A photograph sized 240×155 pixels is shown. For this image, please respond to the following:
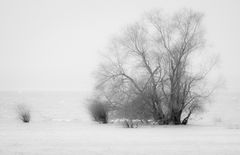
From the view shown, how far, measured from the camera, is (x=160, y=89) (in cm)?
3034

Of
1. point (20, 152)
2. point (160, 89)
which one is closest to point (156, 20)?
point (160, 89)

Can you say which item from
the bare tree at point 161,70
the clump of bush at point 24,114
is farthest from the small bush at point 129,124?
the clump of bush at point 24,114

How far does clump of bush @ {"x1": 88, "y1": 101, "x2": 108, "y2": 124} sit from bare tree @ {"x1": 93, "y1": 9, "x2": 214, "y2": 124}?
1.11 metres

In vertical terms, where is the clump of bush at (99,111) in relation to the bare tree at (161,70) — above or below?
below

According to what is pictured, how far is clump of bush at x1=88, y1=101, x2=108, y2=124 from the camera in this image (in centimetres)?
3150

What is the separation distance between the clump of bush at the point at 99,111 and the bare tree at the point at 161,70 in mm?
1112

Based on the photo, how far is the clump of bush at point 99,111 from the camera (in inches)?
1240

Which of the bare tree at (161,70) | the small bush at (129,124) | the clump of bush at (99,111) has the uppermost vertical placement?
the bare tree at (161,70)

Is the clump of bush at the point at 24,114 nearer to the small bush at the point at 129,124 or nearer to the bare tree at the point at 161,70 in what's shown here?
the bare tree at the point at 161,70

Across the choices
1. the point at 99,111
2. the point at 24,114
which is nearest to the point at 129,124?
the point at 99,111

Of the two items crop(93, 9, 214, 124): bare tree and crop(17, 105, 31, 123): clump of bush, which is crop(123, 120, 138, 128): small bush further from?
crop(17, 105, 31, 123): clump of bush

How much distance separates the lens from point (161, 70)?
30406 millimetres

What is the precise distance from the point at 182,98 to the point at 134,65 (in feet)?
15.7

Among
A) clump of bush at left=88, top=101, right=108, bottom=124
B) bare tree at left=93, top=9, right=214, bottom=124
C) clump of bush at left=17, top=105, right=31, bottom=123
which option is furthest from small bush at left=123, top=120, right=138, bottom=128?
clump of bush at left=17, top=105, right=31, bottom=123
